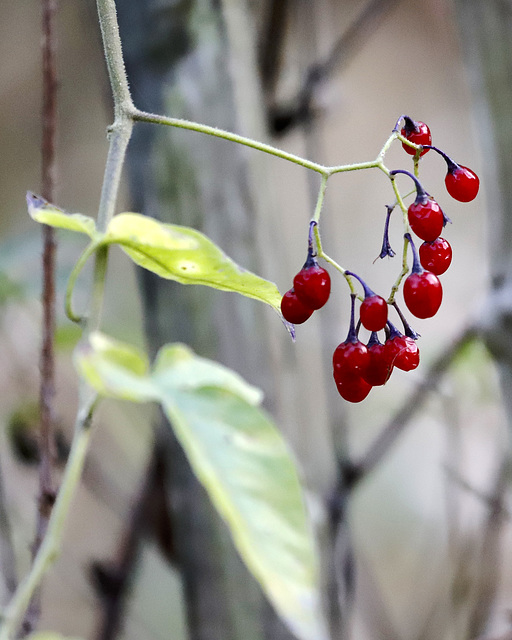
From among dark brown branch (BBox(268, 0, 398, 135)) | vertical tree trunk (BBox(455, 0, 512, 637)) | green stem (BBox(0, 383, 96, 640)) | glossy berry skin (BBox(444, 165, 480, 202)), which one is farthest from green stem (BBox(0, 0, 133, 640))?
vertical tree trunk (BBox(455, 0, 512, 637))

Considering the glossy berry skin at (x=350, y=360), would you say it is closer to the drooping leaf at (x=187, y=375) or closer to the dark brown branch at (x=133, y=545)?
the drooping leaf at (x=187, y=375)

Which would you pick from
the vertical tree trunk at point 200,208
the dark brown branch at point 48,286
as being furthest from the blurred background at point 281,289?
the dark brown branch at point 48,286

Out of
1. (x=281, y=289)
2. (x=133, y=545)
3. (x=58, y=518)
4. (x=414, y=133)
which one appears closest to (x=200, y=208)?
(x=281, y=289)

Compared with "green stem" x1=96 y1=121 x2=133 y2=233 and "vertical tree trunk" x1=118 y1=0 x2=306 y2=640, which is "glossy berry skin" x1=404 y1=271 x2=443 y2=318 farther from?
"vertical tree trunk" x1=118 y1=0 x2=306 y2=640

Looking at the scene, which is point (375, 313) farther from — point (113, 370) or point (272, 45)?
point (272, 45)

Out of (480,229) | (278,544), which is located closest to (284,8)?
(278,544)

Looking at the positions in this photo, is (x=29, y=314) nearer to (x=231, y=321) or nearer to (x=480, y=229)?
(x=231, y=321)
